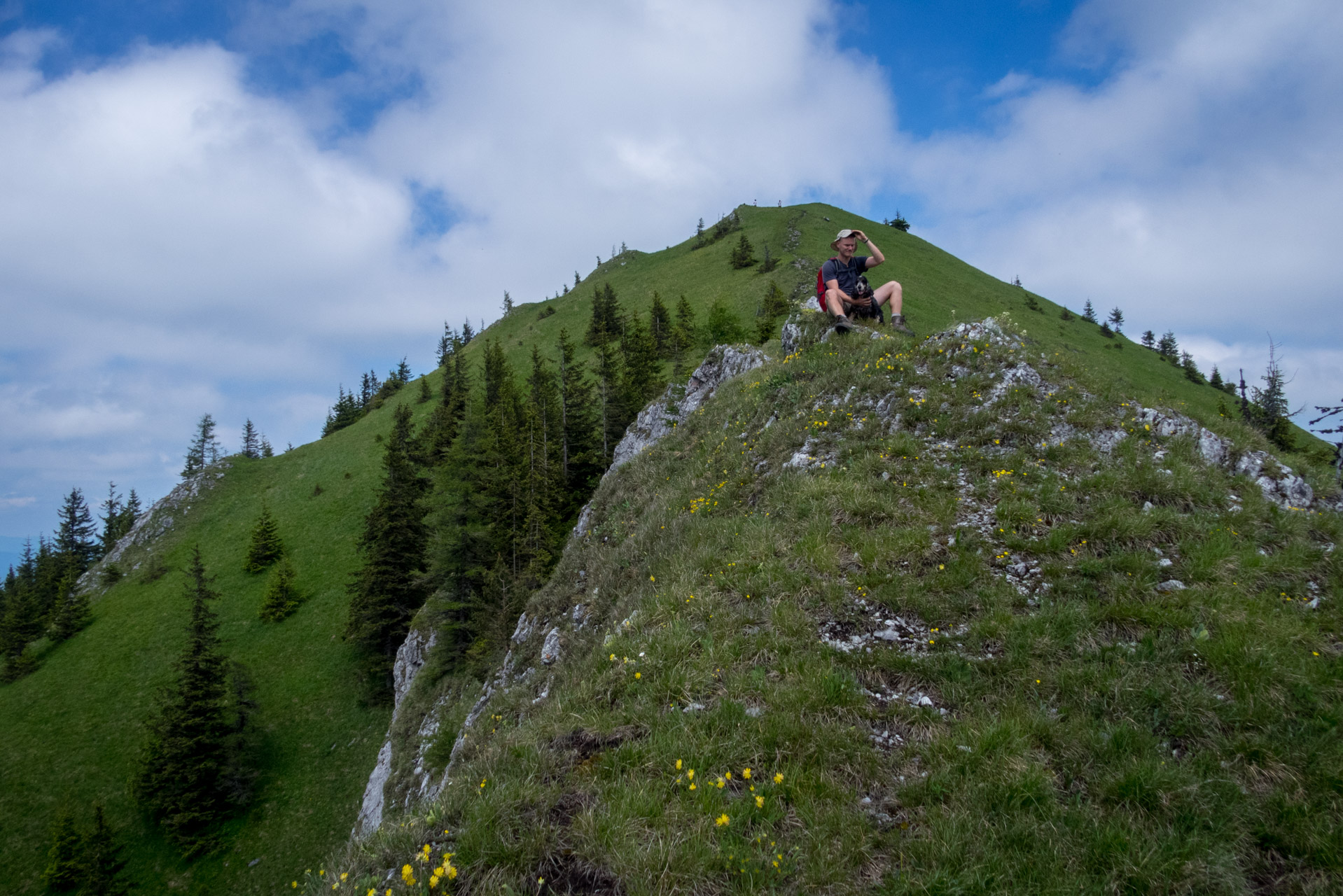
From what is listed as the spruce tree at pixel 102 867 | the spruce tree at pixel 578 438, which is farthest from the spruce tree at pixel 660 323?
the spruce tree at pixel 102 867

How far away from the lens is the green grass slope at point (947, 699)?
3.78 meters

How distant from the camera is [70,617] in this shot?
49.6 meters

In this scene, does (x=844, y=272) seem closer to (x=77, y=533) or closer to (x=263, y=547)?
(x=263, y=547)

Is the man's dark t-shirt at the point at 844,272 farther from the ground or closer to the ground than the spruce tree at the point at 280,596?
farther from the ground

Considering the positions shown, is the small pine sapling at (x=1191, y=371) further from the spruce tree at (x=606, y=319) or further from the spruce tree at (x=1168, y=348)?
the spruce tree at (x=606, y=319)

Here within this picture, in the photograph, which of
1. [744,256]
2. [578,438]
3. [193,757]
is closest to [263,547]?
[193,757]

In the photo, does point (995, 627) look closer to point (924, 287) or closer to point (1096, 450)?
A: point (1096, 450)

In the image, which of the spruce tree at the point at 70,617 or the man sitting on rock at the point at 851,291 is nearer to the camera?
the man sitting on rock at the point at 851,291

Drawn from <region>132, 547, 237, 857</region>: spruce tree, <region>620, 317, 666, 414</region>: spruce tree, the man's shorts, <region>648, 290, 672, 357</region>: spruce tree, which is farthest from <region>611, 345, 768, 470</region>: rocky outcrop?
<region>648, 290, 672, 357</region>: spruce tree

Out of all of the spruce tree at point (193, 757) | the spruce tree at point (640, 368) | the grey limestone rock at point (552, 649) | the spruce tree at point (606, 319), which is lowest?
the spruce tree at point (193, 757)

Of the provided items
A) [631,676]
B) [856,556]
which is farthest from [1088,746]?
[631,676]

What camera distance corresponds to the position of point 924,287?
69.6 m

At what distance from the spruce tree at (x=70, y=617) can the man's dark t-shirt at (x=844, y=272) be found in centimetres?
7201

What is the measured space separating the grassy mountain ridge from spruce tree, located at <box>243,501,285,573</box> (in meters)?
1.10
